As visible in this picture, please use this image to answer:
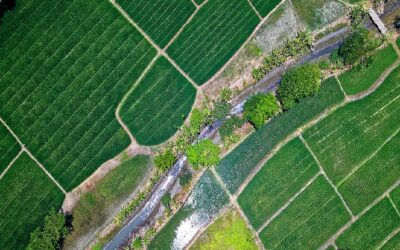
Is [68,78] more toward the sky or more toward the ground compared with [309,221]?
more toward the sky

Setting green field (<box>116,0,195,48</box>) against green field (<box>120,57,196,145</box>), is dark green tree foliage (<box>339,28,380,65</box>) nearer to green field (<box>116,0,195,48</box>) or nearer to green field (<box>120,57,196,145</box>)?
green field (<box>116,0,195,48</box>)

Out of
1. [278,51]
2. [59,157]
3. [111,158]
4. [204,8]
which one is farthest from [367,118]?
[59,157]

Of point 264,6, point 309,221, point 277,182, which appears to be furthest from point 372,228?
point 264,6

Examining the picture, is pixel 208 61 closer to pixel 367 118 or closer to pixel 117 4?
pixel 117 4

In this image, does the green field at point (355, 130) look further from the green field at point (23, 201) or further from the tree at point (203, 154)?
the green field at point (23, 201)

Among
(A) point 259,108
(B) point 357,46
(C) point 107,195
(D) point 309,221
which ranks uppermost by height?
(C) point 107,195

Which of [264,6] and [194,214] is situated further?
[264,6]

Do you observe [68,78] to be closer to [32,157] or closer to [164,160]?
[32,157]

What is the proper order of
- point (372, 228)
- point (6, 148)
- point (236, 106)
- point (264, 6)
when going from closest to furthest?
point (6, 148), point (236, 106), point (372, 228), point (264, 6)

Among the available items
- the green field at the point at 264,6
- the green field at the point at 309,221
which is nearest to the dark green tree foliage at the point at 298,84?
the green field at the point at 264,6
